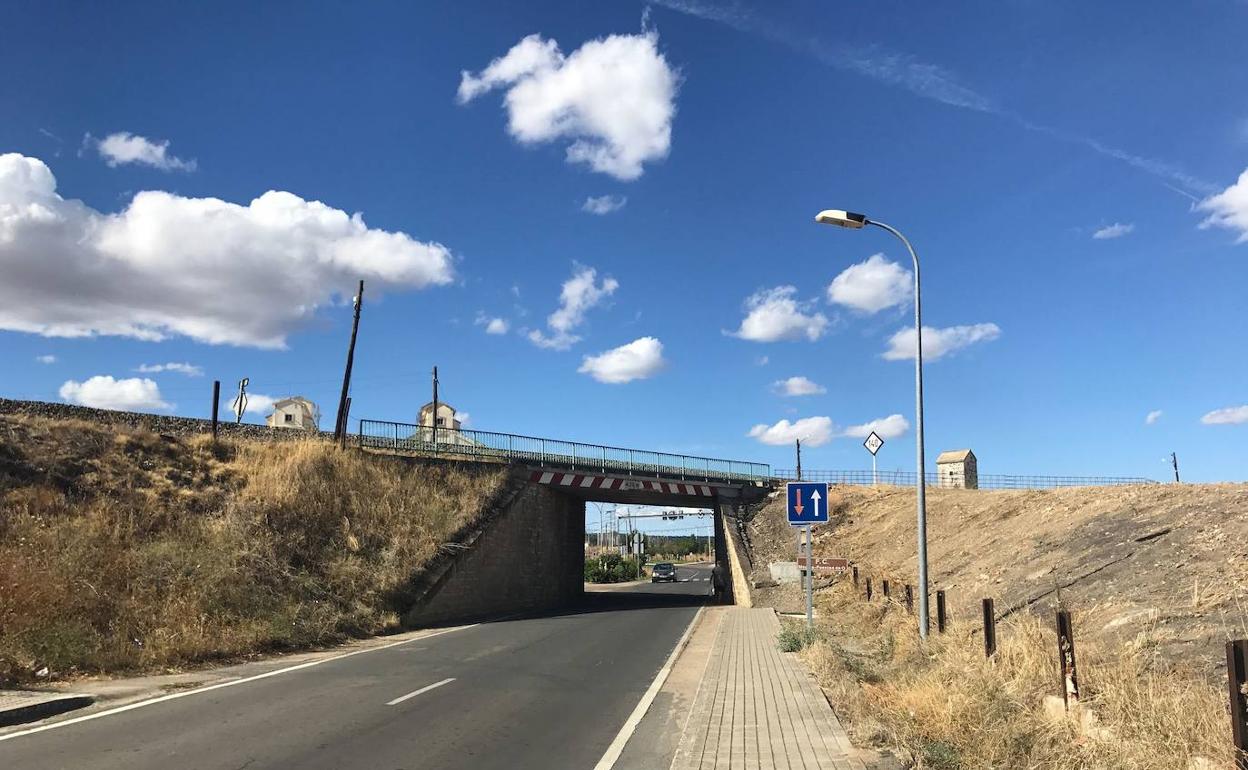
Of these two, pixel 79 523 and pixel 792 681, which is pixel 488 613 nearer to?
pixel 79 523

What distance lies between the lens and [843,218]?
13.8 metres

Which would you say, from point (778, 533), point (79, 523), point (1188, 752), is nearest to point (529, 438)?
point (778, 533)

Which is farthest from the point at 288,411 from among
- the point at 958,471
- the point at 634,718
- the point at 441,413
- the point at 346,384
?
the point at 634,718

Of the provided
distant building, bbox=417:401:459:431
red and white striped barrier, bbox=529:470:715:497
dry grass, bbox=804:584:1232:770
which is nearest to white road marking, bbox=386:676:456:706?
dry grass, bbox=804:584:1232:770

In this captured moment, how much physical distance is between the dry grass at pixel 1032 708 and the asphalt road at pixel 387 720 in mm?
3085

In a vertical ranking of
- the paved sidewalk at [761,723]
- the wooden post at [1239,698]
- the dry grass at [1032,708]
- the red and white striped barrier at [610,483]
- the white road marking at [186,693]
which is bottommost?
the white road marking at [186,693]

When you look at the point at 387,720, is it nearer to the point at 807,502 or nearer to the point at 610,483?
the point at 807,502

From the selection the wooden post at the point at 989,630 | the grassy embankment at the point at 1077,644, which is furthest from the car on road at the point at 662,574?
the wooden post at the point at 989,630

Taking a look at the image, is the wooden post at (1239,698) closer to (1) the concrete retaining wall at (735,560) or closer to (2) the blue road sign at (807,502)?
(2) the blue road sign at (807,502)

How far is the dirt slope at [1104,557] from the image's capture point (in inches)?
386

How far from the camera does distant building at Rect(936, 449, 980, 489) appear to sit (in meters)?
48.8

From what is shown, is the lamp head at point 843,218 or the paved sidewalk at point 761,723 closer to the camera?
Answer: the paved sidewalk at point 761,723

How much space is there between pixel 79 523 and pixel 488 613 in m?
12.4

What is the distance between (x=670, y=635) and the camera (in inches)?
784
